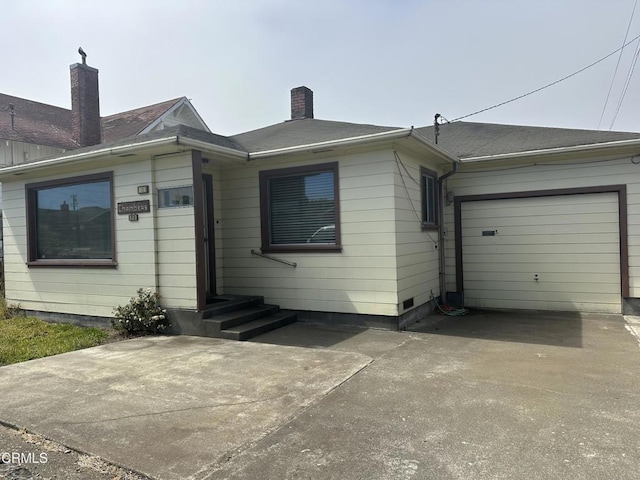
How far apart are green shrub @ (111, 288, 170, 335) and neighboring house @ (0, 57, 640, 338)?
0.16 metres

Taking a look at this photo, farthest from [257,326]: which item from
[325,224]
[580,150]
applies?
[580,150]

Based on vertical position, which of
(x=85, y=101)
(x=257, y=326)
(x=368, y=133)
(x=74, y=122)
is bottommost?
(x=257, y=326)

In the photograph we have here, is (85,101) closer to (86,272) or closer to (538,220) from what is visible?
(86,272)

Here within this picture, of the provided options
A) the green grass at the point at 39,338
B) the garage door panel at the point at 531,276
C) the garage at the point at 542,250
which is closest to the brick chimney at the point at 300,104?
the garage at the point at 542,250

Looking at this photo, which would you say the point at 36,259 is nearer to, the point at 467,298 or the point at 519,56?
the point at 467,298

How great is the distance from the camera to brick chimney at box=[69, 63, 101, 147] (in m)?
11.8

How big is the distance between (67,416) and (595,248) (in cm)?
768

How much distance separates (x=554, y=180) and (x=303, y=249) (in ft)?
14.5

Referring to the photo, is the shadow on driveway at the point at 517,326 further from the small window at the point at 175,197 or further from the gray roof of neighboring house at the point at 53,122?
the gray roof of neighboring house at the point at 53,122

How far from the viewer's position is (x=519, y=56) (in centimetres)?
1146

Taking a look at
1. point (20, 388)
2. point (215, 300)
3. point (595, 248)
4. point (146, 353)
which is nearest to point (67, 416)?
point (20, 388)

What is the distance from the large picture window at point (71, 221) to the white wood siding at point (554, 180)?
588cm

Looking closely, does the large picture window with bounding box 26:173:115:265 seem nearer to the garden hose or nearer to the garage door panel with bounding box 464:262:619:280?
the garden hose

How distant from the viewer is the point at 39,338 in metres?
6.22
